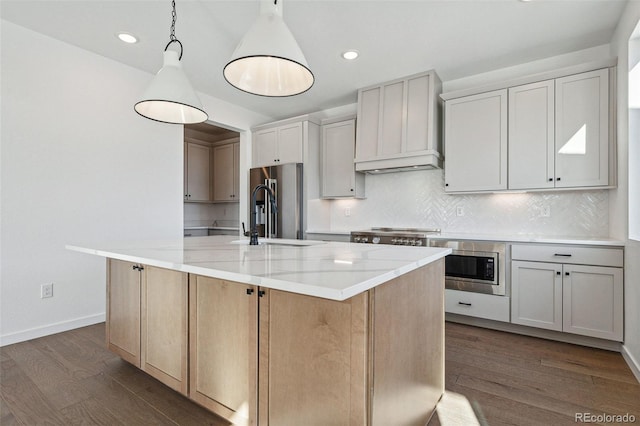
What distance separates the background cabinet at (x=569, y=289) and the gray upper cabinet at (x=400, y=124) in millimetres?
1378

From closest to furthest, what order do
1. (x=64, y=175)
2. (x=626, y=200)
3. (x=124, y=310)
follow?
(x=124, y=310) → (x=626, y=200) → (x=64, y=175)

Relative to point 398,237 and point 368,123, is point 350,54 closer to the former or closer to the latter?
point 368,123

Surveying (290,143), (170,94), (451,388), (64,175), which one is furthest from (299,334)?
(290,143)

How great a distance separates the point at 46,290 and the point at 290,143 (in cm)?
309

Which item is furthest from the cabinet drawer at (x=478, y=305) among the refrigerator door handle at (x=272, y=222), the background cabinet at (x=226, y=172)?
the background cabinet at (x=226, y=172)

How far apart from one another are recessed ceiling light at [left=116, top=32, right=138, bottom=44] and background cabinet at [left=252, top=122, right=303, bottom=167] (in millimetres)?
2021

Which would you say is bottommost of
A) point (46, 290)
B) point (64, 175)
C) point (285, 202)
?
point (46, 290)

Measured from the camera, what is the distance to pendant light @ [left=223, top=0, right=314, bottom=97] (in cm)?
144

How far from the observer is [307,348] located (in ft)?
3.92

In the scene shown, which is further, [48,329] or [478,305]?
[478,305]

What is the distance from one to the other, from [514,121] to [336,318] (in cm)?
299

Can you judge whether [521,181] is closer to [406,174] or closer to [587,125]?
[587,125]

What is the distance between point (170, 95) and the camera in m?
1.85

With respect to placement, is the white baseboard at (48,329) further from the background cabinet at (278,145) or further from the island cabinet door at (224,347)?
the background cabinet at (278,145)
